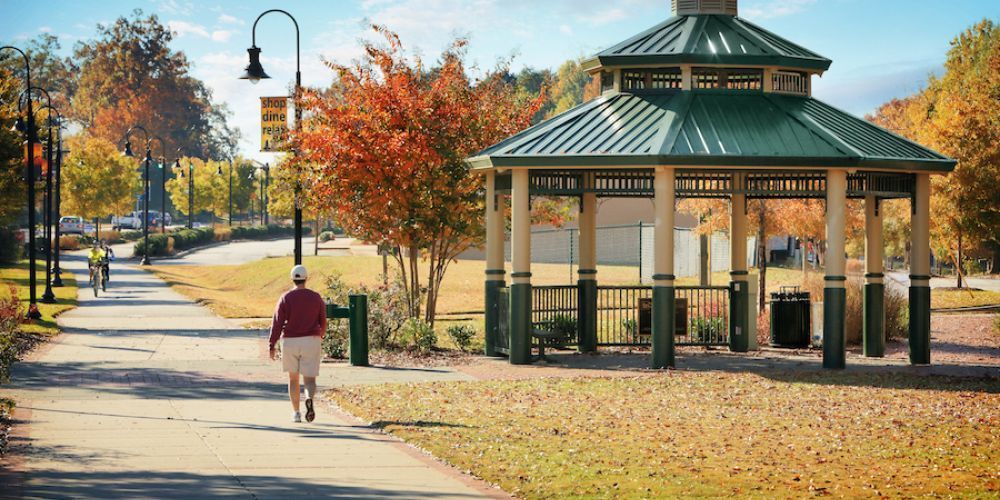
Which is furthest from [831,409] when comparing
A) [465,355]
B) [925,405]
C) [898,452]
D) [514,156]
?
[465,355]

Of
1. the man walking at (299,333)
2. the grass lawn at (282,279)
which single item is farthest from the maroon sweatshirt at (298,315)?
the grass lawn at (282,279)

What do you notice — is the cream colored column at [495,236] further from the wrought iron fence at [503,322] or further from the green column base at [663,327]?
the green column base at [663,327]

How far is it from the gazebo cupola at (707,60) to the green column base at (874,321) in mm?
3558

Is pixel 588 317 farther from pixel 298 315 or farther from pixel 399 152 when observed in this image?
pixel 298 315

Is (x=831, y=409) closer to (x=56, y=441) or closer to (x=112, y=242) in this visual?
(x=56, y=441)

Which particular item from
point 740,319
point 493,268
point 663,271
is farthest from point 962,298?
point 663,271

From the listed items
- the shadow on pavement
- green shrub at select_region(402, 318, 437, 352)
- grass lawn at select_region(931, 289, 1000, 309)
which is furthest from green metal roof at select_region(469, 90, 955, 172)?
grass lawn at select_region(931, 289, 1000, 309)

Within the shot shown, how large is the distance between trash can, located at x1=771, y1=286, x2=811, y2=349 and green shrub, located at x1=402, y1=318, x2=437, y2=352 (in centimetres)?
646

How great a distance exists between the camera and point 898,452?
12.5 m

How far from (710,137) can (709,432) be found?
7.28 metres

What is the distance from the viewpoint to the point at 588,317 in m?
23.5

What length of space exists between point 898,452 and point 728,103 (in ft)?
31.6

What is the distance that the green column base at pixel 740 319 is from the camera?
23.4m

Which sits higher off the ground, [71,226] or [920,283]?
[71,226]
